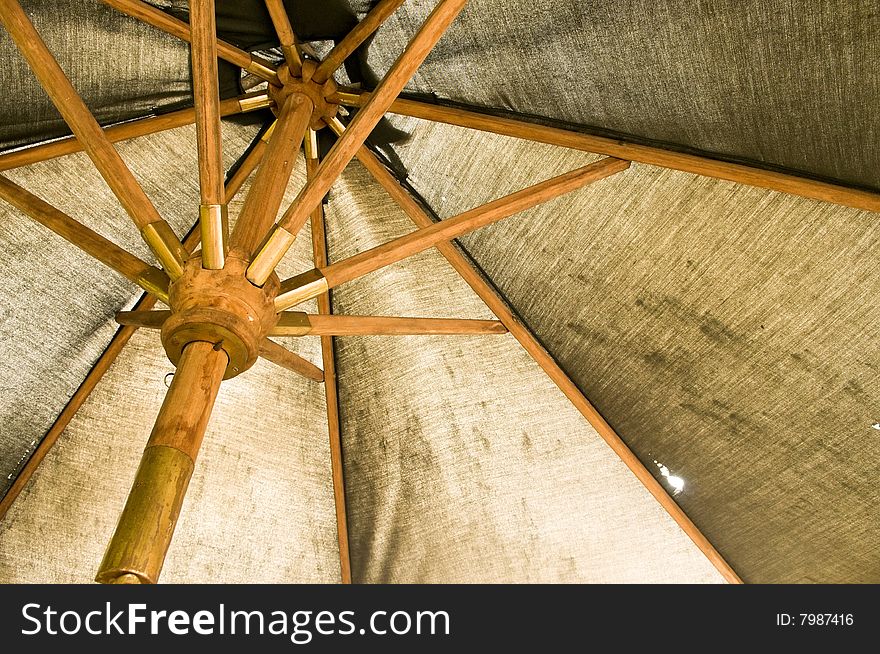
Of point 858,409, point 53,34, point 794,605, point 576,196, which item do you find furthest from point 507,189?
point 794,605

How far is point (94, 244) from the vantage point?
3.07 metres

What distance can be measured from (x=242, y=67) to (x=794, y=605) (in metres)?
3.31

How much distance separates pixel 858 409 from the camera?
3475 millimetres

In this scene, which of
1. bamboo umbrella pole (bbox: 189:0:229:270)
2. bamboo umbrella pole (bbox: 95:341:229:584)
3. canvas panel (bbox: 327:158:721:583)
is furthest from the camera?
canvas panel (bbox: 327:158:721:583)

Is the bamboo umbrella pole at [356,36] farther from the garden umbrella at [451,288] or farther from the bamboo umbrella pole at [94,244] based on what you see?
the bamboo umbrella pole at [94,244]

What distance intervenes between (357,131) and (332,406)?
217 centimetres

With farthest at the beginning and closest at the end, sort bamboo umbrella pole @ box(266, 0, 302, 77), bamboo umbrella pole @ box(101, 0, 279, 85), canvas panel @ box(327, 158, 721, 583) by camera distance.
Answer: canvas panel @ box(327, 158, 721, 583), bamboo umbrella pole @ box(266, 0, 302, 77), bamboo umbrella pole @ box(101, 0, 279, 85)

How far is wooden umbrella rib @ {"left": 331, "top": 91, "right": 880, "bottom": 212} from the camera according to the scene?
10.1 ft

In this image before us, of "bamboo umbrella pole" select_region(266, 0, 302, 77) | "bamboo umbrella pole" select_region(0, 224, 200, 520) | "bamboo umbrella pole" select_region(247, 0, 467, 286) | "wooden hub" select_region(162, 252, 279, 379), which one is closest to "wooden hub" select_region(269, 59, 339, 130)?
"bamboo umbrella pole" select_region(266, 0, 302, 77)

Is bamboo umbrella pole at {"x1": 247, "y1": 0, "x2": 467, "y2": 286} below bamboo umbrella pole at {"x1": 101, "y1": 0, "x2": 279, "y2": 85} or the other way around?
below

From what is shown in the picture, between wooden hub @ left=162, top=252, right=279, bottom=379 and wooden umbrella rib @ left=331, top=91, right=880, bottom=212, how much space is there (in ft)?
4.22

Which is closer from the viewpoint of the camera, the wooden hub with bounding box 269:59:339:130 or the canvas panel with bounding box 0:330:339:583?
the wooden hub with bounding box 269:59:339:130

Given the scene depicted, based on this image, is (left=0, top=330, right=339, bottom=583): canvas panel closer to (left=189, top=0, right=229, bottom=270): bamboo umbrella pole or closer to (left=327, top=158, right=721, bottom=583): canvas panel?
(left=327, top=158, right=721, bottom=583): canvas panel

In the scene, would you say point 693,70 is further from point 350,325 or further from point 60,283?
point 60,283
